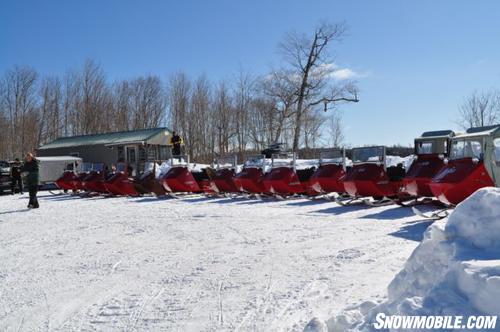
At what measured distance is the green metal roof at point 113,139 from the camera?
34094 mm

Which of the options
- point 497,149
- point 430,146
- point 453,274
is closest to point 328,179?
point 430,146

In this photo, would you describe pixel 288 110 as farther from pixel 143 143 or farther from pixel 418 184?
pixel 418 184

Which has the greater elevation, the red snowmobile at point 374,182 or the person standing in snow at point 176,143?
the person standing in snow at point 176,143

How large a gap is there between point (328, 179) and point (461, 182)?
5.10 m

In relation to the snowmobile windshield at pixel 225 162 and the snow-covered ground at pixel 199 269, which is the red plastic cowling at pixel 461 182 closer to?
the snow-covered ground at pixel 199 269

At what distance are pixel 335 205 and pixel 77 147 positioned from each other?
2925 centimetres

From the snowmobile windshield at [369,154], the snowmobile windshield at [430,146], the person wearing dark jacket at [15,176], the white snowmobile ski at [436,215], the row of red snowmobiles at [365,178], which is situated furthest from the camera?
the person wearing dark jacket at [15,176]

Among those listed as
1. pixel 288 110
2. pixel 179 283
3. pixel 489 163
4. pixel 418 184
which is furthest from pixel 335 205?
pixel 288 110

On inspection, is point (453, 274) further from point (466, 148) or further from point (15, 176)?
point (15, 176)

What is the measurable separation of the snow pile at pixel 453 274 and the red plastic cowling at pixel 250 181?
11779 millimetres

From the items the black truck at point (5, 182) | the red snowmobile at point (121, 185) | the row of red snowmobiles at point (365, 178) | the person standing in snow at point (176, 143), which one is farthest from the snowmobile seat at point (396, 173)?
the black truck at point (5, 182)

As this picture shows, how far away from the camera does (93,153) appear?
120ft

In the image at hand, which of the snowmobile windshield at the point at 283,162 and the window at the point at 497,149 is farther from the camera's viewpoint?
the snowmobile windshield at the point at 283,162

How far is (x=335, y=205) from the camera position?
13.0 metres
